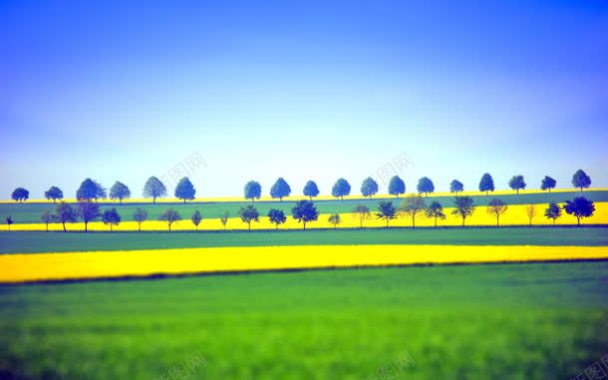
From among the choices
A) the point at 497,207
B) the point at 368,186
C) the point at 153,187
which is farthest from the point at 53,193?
the point at 497,207

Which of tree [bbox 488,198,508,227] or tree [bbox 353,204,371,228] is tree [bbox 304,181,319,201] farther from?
tree [bbox 488,198,508,227]

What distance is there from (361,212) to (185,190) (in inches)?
2953

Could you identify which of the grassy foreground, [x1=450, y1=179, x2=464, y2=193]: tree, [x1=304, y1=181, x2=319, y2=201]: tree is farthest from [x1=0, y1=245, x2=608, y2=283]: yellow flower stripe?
[x1=450, y1=179, x2=464, y2=193]: tree

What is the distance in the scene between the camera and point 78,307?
2641cm

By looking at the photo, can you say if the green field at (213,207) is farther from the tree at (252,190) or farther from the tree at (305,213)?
the tree at (305,213)

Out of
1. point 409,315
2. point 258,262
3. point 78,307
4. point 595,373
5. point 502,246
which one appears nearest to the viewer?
point 595,373

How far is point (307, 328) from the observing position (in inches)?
882

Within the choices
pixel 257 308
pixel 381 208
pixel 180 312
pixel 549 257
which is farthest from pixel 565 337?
pixel 381 208

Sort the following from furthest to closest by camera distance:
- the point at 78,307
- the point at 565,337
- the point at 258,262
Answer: the point at 258,262 → the point at 78,307 → the point at 565,337

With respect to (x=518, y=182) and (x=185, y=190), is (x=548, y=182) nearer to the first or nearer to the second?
(x=518, y=182)

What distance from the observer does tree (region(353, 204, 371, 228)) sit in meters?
105

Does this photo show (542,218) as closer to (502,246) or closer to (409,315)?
(502,246)

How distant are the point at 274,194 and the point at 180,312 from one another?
5601 inches

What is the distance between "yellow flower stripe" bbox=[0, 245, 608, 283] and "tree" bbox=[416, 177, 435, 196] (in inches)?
4563
